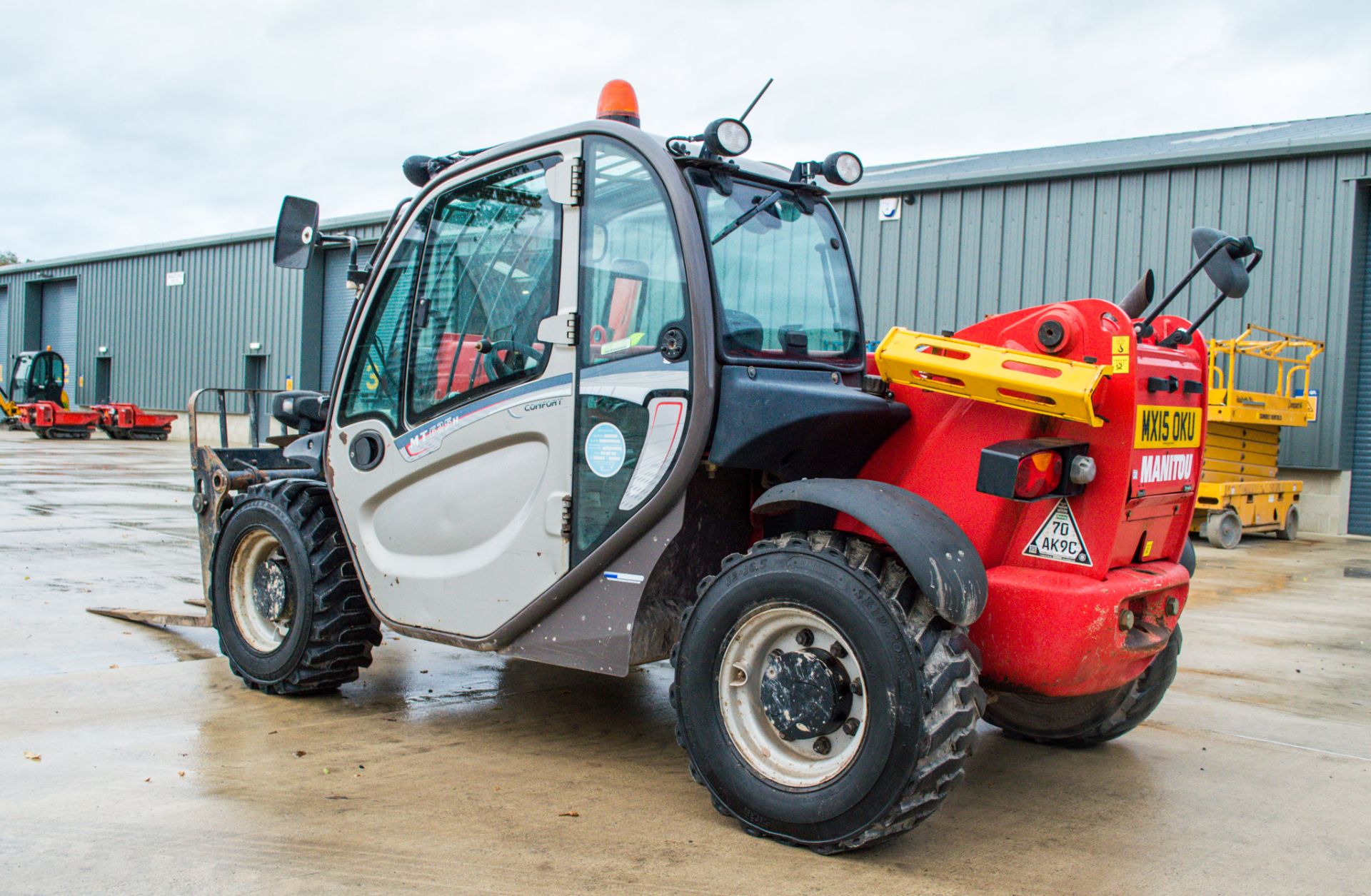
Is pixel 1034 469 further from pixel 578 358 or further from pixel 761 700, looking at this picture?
pixel 578 358

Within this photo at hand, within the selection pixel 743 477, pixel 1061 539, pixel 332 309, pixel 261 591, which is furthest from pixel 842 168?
pixel 332 309

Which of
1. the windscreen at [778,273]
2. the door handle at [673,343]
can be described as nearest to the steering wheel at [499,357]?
the door handle at [673,343]

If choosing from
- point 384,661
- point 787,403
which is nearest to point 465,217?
point 787,403

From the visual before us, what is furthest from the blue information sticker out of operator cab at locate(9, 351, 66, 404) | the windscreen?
operator cab at locate(9, 351, 66, 404)

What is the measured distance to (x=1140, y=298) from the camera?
12.3 ft

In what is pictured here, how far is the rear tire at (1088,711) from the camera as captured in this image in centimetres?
427

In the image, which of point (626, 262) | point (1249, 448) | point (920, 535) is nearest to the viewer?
point (920, 535)

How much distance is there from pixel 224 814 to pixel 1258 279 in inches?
593

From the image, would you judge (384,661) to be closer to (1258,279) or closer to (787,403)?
(787,403)

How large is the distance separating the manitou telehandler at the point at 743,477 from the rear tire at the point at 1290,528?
35.5ft

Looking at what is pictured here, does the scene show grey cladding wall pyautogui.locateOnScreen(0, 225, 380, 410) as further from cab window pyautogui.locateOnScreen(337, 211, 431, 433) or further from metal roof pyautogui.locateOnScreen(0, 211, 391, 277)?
cab window pyautogui.locateOnScreen(337, 211, 431, 433)

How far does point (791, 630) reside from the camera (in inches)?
135

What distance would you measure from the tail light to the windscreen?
0.95 metres

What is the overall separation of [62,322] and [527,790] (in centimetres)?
4070
